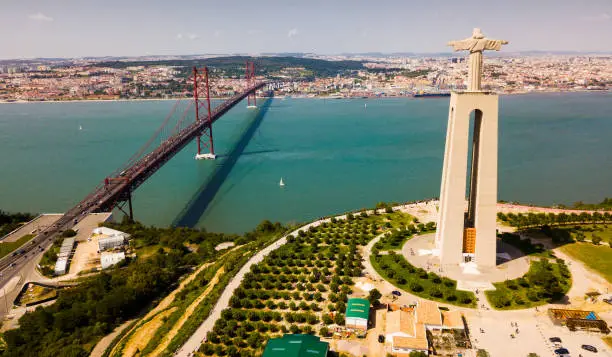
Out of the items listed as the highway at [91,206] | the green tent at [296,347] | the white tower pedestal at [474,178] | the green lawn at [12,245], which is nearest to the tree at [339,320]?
the green tent at [296,347]

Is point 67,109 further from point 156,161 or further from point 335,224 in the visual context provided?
point 335,224

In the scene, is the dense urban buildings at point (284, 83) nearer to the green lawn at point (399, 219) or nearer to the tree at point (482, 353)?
the green lawn at point (399, 219)

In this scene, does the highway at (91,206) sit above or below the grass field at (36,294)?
above

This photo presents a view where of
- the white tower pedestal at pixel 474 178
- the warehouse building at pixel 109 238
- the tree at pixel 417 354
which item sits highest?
the white tower pedestal at pixel 474 178

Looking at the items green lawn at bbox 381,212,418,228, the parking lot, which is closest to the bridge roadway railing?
green lawn at bbox 381,212,418,228

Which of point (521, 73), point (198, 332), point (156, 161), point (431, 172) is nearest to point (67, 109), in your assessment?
point (156, 161)

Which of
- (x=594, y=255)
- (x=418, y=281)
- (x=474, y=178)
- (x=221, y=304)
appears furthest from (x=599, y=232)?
(x=221, y=304)

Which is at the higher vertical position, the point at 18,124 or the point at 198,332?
the point at 18,124

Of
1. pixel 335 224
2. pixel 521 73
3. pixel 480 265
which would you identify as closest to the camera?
pixel 480 265
